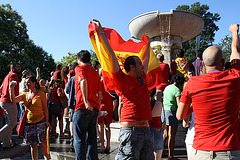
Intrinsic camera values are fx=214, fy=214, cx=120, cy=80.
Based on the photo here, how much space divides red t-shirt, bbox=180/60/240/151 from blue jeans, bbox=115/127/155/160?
0.69 metres

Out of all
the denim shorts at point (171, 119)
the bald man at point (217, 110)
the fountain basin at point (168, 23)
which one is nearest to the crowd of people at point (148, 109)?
the bald man at point (217, 110)

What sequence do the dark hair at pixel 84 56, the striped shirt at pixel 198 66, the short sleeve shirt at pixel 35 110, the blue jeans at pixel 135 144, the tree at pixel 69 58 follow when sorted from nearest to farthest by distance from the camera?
the blue jeans at pixel 135 144 → the dark hair at pixel 84 56 → the short sleeve shirt at pixel 35 110 → the striped shirt at pixel 198 66 → the tree at pixel 69 58

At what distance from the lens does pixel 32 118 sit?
431 cm

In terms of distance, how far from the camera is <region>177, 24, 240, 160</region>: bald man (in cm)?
198

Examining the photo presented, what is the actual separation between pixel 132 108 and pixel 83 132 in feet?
4.93

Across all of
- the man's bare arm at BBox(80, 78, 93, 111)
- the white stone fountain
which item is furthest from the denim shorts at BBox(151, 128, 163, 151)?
the white stone fountain

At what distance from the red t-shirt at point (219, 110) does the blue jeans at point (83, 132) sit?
2196 mm

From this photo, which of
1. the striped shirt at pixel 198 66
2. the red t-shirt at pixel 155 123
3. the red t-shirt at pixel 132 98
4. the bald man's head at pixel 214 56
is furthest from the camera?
the striped shirt at pixel 198 66

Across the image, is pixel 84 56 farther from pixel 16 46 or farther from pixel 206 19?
pixel 206 19

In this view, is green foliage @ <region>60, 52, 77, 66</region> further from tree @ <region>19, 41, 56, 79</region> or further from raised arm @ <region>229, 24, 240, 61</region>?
raised arm @ <region>229, 24, 240, 61</region>

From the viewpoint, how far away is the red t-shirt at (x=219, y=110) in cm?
199

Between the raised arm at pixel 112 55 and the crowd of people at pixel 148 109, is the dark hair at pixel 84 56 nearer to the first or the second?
the crowd of people at pixel 148 109

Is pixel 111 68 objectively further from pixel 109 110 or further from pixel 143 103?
pixel 109 110

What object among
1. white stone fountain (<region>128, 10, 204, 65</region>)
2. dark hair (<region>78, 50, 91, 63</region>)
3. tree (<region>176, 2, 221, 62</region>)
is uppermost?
tree (<region>176, 2, 221, 62</region>)
